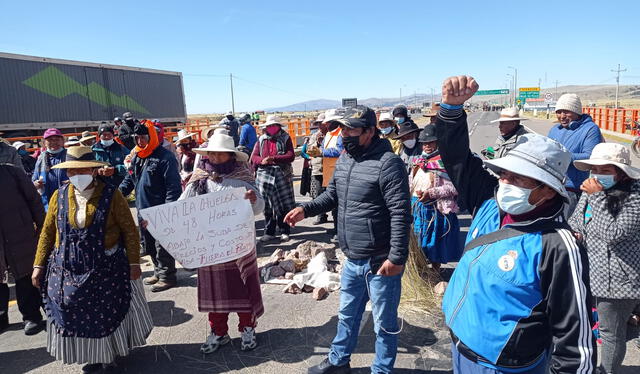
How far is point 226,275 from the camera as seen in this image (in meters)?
3.44

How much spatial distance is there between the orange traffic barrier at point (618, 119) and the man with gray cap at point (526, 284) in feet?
77.3

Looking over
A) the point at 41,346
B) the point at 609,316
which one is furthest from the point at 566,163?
the point at 41,346

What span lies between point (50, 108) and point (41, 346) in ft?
61.1

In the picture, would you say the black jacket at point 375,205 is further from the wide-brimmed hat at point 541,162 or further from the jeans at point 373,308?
the wide-brimmed hat at point 541,162

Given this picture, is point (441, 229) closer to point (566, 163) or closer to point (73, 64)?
point (566, 163)

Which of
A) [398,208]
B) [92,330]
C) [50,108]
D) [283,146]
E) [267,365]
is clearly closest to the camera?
[398,208]

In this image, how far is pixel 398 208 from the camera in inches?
105

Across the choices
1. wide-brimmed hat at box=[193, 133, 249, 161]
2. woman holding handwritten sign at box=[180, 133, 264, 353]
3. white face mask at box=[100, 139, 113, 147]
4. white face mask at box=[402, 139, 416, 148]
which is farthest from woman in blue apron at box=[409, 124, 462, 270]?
white face mask at box=[100, 139, 113, 147]

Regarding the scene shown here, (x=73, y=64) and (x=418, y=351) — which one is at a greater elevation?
(x=73, y=64)

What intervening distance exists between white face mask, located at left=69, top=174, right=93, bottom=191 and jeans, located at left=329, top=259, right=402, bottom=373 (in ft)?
6.73

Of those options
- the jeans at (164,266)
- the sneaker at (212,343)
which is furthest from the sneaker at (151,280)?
the sneaker at (212,343)

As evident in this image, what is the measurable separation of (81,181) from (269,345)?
2057 millimetres

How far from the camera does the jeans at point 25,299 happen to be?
4020 mm

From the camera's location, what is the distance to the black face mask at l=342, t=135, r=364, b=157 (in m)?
2.79
